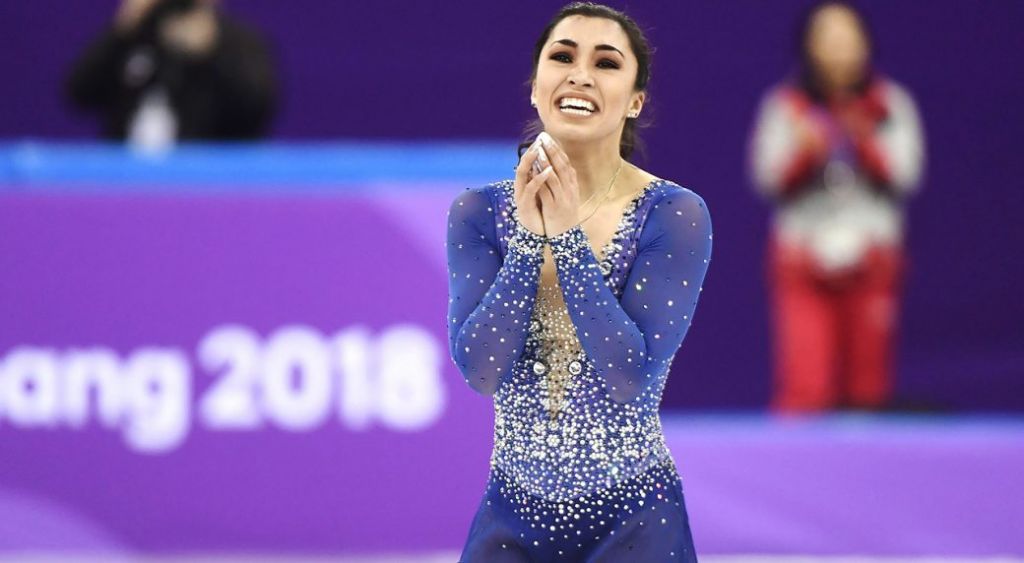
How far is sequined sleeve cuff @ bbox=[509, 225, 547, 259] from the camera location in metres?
2.57

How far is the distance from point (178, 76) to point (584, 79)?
3.86 metres

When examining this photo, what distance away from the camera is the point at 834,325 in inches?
266

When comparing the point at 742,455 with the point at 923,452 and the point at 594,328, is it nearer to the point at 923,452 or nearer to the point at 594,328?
the point at 923,452

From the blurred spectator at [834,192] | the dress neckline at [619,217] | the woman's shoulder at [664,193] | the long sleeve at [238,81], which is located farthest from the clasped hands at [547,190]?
the blurred spectator at [834,192]

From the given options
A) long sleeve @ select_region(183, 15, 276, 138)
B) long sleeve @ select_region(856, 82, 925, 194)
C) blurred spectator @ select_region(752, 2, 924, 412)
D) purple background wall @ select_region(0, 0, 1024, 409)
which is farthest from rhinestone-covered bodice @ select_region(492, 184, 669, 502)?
purple background wall @ select_region(0, 0, 1024, 409)

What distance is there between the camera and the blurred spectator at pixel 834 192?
6.53 metres

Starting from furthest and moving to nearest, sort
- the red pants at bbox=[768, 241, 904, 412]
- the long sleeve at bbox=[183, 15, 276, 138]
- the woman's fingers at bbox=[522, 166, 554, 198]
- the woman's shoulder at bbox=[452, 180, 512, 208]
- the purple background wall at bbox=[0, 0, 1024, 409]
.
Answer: the purple background wall at bbox=[0, 0, 1024, 409] → the red pants at bbox=[768, 241, 904, 412] → the long sleeve at bbox=[183, 15, 276, 138] → the woman's shoulder at bbox=[452, 180, 512, 208] → the woman's fingers at bbox=[522, 166, 554, 198]

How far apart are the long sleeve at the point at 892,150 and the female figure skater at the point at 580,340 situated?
3.96 meters

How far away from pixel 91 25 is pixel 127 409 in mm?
3499

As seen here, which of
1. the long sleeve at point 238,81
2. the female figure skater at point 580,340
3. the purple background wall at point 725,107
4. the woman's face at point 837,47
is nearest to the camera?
the female figure skater at point 580,340

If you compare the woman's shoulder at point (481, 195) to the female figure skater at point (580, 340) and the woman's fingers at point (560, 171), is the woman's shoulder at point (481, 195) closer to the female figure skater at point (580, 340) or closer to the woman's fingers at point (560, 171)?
the female figure skater at point (580, 340)

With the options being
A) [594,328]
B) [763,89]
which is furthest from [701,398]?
[594,328]

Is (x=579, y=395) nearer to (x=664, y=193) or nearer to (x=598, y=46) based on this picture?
(x=664, y=193)

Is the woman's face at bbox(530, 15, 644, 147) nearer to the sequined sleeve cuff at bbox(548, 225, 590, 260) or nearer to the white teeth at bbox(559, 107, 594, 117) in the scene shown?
the white teeth at bbox(559, 107, 594, 117)
